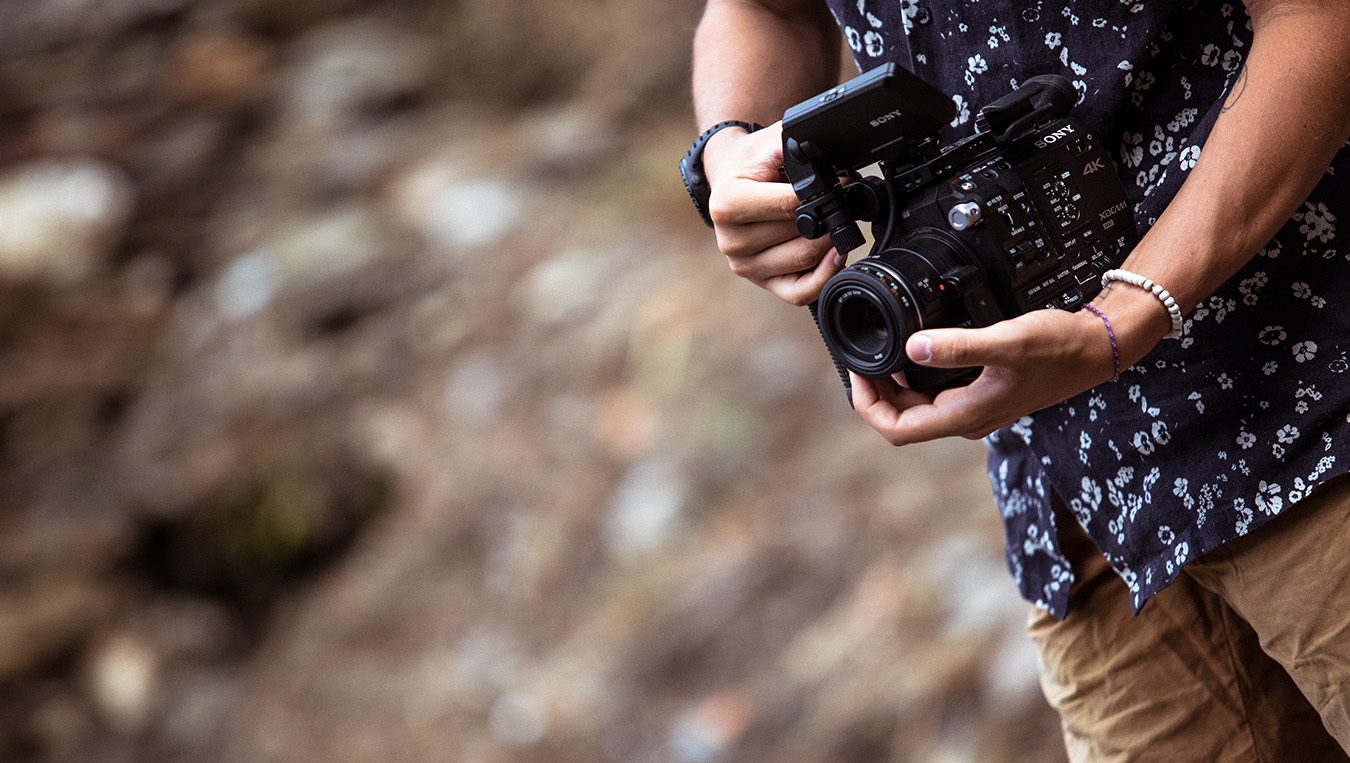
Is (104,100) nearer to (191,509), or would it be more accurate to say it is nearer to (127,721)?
(191,509)

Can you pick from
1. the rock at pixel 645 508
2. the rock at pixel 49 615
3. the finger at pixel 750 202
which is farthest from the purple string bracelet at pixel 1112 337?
the rock at pixel 49 615

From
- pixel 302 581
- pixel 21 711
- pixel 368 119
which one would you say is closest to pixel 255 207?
pixel 368 119

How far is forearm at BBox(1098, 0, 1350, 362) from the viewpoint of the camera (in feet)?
2.15

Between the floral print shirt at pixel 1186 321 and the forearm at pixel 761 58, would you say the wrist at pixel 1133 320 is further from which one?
the forearm at pixel 761 58

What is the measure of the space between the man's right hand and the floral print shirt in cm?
13

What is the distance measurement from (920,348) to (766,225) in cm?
18

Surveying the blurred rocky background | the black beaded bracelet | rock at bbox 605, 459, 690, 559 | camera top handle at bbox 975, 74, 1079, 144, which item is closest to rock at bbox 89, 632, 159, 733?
the blurred rocky background

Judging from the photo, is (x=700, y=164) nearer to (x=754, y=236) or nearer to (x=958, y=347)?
(x=754, y=236)

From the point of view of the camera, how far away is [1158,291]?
68 centimetres

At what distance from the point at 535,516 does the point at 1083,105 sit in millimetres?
1894

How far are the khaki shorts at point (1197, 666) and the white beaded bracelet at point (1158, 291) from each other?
16 cm

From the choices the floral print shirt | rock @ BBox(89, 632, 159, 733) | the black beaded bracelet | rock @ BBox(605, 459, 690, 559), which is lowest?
rock @ BBox(605, 459, 690, 559)

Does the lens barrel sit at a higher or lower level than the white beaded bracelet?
higher

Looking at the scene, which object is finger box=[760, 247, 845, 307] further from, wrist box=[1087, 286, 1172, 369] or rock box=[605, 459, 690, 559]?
rock box=[605, 459, 690, 559]
